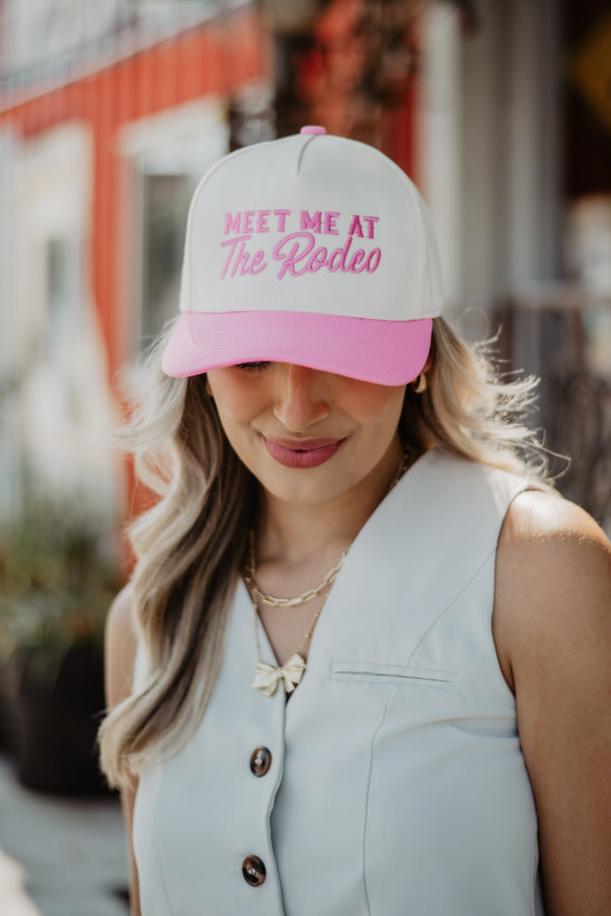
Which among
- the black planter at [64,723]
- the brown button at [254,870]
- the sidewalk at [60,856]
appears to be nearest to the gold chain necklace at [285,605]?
the brown button at [254,870]

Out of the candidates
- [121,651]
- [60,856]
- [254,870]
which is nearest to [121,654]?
[121,651]

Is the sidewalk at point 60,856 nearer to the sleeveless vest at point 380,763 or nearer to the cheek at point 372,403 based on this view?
the sleeveless vest at point 380,763

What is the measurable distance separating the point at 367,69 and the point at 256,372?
11.0 ft

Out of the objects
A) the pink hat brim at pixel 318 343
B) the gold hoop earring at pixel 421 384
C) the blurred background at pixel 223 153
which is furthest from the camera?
the blurred background at pixel 223 153

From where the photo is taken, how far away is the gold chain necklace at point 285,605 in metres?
1.88

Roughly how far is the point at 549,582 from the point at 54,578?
5067mm

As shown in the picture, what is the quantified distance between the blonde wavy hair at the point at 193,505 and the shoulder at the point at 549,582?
15cm

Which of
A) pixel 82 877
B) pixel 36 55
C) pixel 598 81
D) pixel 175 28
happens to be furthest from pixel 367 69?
pixel 36 55

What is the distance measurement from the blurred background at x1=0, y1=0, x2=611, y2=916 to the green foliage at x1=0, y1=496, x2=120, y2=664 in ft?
0.05

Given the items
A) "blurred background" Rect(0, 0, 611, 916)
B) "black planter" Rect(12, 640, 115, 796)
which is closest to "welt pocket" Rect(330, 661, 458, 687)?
"blurred background" Rect(0, 0, 611, 916)

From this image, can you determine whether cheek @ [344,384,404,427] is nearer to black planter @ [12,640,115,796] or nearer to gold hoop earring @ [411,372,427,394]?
gold hoop earring @ [411,372,427,394]

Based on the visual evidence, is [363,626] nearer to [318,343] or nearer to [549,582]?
[549,582]

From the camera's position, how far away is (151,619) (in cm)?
212

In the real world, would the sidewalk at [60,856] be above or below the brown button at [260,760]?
below
